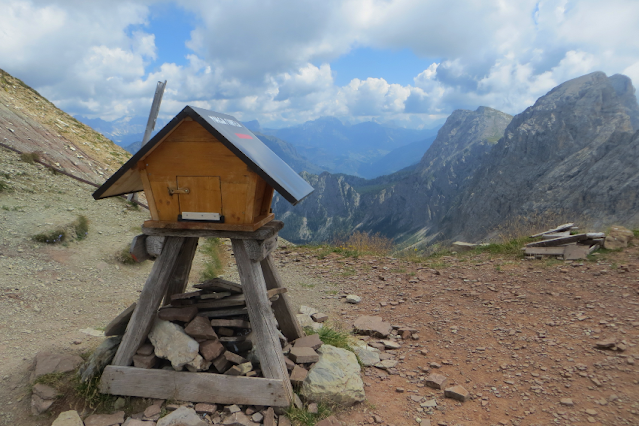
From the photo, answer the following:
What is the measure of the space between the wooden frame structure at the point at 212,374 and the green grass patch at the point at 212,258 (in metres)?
4.71

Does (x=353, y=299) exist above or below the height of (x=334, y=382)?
above

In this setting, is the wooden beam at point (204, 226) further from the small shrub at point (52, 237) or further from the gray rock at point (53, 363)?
the small shrub at point (52, 237)

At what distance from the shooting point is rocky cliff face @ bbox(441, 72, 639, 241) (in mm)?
73944

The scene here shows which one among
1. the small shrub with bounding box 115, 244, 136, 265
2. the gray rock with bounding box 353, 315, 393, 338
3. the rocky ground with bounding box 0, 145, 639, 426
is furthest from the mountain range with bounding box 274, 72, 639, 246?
the small shrub with bounding box 115, 244, 136, 265

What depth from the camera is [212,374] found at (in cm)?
427

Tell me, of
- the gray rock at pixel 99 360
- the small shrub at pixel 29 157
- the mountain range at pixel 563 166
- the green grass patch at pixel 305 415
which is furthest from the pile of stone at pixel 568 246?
the mountain range at pixel 563 166

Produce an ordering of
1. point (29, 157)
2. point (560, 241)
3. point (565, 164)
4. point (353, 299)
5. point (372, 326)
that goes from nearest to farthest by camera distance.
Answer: point (372, 326)
point (353, 299)
point (560, 241)
point (29, 157)
point (565, 164)

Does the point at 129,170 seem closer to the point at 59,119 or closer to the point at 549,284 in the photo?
the point at 549,284

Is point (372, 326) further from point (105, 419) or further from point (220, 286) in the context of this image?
point (105, 419)

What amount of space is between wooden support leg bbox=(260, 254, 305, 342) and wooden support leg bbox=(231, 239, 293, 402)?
78 centimetres

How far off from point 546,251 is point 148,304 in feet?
31.6

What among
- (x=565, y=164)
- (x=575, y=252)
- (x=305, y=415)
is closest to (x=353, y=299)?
(x=305, y=415)

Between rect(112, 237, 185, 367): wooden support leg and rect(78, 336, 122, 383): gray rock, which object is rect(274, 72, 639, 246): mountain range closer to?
rect(112, 237, 185, 367): wooden support leg

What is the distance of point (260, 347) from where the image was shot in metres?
4.36
